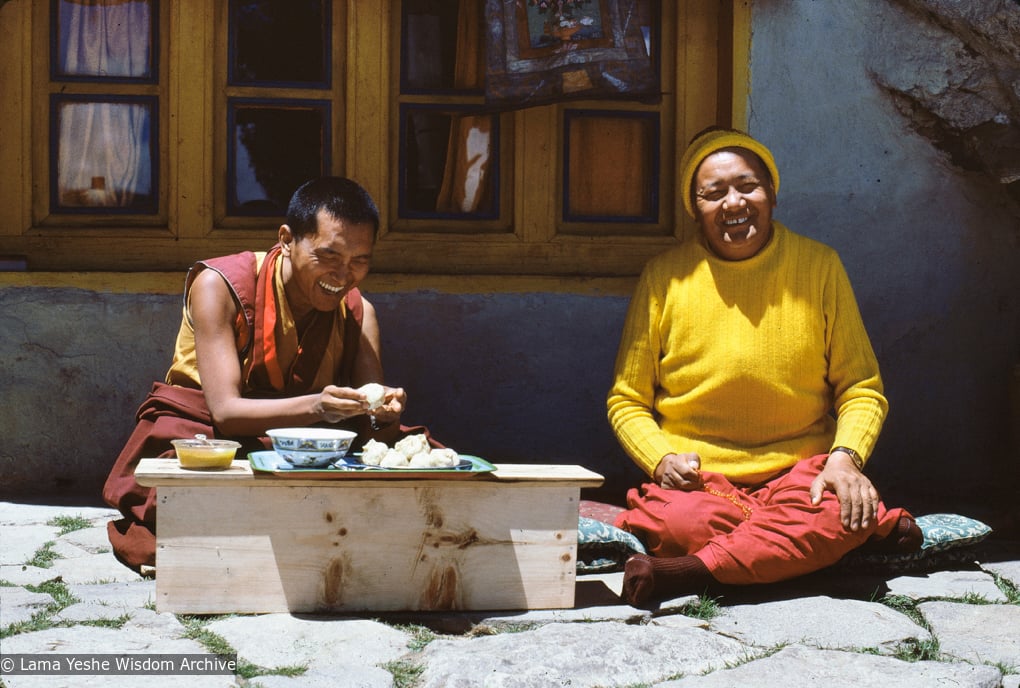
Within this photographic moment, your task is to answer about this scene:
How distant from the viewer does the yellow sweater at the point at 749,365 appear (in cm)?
392

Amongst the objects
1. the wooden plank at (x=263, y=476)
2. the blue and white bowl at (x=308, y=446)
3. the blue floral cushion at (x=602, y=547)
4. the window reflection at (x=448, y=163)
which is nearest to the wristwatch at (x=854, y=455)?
the blue floral cushion at (x=602, y=547)

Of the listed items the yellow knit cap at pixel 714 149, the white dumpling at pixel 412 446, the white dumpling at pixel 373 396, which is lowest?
the white dumpling at pixel 412 446

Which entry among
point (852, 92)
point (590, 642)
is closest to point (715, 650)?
point (590, 642)

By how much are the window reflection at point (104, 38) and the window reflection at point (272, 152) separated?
473 millimetres

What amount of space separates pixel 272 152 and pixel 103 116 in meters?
0.73

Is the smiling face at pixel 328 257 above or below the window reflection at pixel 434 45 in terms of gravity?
below

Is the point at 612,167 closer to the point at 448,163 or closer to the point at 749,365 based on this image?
the point at 448,163

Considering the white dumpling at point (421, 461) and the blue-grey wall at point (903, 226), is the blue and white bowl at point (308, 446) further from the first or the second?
the blue-grey wall at point (903, 226)

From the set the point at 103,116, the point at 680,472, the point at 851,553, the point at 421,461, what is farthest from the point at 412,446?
the point at 103,116

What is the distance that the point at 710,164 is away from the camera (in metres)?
4.05

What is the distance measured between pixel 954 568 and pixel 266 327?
98.7 inches

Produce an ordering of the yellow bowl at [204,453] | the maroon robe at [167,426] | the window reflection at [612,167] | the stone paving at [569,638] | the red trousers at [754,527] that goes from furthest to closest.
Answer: the window reflection at [612,167]
the maroon robe at [167,426]
the red trousers at [754,527]
the yellow bowl at [204,453]
the stone paving at [569,638]

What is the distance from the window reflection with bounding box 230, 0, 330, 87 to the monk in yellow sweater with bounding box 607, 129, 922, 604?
6.01ft

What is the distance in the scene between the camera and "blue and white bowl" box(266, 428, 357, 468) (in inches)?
124
